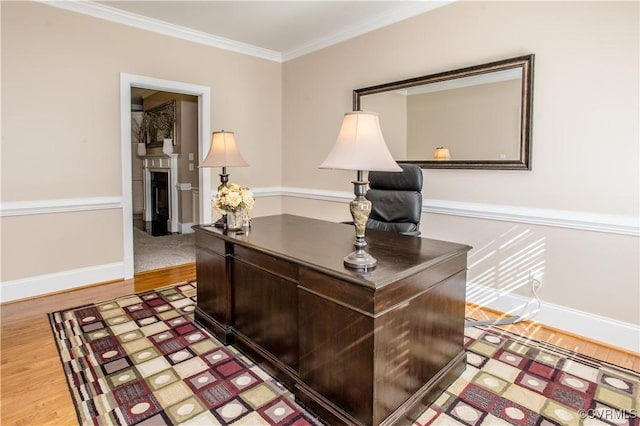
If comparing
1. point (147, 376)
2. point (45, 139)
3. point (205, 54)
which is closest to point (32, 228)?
point (45, 139)

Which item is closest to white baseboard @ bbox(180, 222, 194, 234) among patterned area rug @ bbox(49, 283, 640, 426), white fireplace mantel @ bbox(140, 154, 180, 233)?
white fireplace mantel @ bbox(140, 154, 180, 233)

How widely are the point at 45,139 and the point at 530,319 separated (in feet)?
13.9

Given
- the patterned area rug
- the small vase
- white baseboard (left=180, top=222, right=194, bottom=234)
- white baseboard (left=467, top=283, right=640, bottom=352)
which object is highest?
the small vase

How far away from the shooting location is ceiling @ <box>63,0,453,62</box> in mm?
3371

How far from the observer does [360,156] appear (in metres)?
1.56

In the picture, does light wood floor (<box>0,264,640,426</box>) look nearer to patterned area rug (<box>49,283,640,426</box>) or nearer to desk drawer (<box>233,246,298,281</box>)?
patterned area rug (<box>49,283,640,426</box>)

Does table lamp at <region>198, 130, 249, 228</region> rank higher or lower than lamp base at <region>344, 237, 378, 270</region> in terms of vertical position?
higher

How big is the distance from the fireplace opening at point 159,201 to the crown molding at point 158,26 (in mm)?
2982

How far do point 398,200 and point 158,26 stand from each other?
9.96 ft

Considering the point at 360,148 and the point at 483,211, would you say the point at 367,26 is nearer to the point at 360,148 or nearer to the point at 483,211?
the point at 483,211

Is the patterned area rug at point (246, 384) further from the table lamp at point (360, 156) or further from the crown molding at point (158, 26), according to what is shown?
the crown molding at point (158, 26)

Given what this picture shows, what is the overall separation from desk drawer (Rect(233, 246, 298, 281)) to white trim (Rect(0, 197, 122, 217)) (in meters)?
2.09

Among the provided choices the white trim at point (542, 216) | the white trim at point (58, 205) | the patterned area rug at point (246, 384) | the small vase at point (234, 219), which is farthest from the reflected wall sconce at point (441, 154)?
the white trim at point (58, 205)

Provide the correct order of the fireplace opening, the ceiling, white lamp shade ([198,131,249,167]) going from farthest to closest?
the fireplace opening, the ceiling, white lamp shade ([198,131,249,167])
